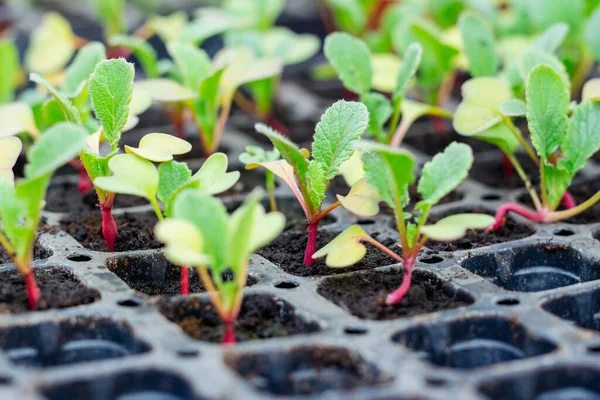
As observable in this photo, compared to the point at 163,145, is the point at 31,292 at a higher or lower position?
lower

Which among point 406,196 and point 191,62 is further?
point 191,62

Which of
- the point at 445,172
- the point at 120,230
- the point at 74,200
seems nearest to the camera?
the point at 445,172

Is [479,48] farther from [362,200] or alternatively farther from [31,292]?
[31,292]

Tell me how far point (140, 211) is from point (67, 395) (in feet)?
Result: 2.31

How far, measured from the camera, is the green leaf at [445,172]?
1254 mm

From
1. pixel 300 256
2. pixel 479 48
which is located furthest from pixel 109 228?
pixel 479 48

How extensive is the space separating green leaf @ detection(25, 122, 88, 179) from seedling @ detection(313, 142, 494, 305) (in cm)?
35

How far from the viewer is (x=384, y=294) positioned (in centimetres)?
134

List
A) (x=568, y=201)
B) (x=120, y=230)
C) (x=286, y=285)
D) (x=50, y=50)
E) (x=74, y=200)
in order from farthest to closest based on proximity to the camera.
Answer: (x=50, y=50)
(x=74, y=200)
(x=568, y=201)
(x=120, y=230)
(x=286, y=285)

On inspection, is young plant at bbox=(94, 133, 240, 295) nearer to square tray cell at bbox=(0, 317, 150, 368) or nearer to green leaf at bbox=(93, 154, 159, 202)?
green leaf at bbox=(93, 154, 159, 202)

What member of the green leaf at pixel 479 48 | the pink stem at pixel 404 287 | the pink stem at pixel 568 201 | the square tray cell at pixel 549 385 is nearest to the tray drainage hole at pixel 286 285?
the pink stem at pixel 404 287

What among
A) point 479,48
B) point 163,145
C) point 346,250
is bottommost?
point 346,250

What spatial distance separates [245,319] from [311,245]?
215 millimetres

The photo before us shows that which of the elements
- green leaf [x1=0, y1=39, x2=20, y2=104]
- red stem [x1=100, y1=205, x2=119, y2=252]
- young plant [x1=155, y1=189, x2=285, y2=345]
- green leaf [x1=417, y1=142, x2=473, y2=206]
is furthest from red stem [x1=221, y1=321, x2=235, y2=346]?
green leaf [x1=0, y1=39, x2=20, y2=104]
